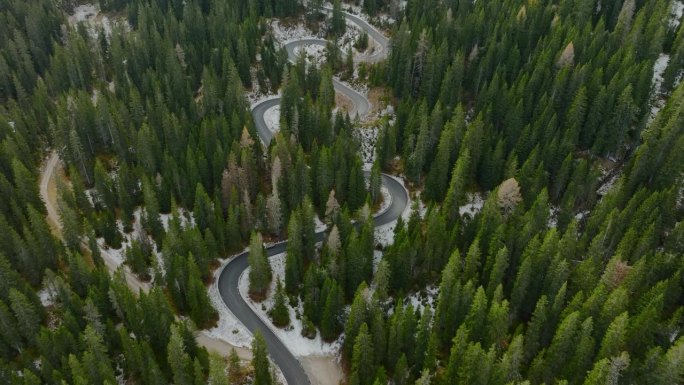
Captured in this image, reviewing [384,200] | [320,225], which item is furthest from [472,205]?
[320,225]

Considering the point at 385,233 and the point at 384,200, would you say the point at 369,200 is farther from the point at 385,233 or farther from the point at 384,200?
the point at 384,200

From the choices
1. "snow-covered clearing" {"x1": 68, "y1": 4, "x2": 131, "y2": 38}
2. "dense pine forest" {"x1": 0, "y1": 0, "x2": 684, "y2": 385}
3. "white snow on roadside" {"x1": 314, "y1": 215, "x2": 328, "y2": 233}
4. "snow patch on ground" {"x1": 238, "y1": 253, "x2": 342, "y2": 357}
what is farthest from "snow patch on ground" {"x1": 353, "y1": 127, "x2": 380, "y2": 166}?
"snow-covered clearing" {"x1": 68, "y1": 4, "x2": 131, "y2": 38}

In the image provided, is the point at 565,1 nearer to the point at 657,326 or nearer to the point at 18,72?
the point at 657,326

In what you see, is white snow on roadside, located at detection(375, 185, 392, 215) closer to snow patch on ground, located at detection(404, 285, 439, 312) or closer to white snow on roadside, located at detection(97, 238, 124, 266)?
snow patch on ground, located at detection(404, 285, 439, 312)

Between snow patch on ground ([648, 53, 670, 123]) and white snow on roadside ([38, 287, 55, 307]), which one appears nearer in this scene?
white snow on roadside ([38, 287, 55, 307])

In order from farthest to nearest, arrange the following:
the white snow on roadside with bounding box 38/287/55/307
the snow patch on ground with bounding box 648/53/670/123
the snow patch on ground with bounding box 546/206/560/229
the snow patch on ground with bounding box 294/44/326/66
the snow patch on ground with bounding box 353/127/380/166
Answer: the snow patch on ground with bounding box 294/44/326/66 < the snow patch on ground with bounding box 353/127/380/166 < the snow patch on ground with bounding box 648/53/670/123 < the snow patch on ground with bounding box 546/206/560/229 < the white snow on roadside with bounding box 38/287/55/307

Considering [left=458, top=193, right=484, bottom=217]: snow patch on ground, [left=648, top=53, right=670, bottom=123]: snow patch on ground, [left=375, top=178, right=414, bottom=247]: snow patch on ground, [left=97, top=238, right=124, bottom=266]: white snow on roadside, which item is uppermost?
[left=648, top=53, right=670, bottom=123]: snow patch on ground
